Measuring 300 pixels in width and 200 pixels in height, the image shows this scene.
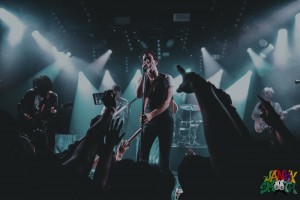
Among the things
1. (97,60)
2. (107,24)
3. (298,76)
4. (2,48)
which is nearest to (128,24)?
(107,24)

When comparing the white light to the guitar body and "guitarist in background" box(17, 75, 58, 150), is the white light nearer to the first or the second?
"guitarist in background" box(17, 75, 58, 150)

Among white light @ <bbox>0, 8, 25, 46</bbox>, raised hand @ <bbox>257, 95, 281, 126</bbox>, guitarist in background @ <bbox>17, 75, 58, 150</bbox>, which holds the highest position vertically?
white light @ <bbox>0, 8, 25, 46</bbox>

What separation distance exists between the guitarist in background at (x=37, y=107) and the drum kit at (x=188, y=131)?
18.6ft

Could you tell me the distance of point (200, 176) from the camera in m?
1.39

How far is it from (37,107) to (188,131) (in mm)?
6655

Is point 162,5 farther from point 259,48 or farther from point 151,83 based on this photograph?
point 151,83

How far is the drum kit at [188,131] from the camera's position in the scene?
10.3 meters

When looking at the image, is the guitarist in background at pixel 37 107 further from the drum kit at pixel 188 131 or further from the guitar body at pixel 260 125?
the guitar body at pixel 260 125

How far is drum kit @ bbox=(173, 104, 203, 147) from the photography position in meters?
10.3

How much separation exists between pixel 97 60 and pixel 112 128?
405 inches

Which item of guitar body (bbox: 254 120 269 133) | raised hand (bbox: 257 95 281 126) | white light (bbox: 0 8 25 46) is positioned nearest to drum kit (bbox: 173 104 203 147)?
guitar body (bbox: 254 120 269 133)

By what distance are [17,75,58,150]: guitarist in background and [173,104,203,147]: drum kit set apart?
567cm

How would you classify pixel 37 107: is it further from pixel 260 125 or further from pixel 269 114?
pixel 260 125

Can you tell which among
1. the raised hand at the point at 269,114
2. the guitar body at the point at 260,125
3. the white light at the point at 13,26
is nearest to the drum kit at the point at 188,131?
the guitar body at the point at 260,125
